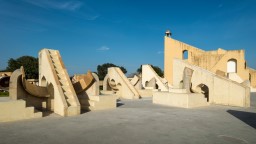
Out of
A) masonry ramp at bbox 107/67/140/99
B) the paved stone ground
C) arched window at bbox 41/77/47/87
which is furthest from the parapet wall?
arched window at bbox 41/77/47/87

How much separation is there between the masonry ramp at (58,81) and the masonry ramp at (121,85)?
768 cm

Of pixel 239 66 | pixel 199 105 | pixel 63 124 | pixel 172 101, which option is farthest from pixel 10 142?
pixel 239 66

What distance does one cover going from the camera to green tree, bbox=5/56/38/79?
42125 millimetres

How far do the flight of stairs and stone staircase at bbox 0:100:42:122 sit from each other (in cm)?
145

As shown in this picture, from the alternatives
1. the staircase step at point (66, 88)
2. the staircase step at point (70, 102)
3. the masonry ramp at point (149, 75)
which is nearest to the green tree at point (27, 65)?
the masonry ramp at point (149, 75)

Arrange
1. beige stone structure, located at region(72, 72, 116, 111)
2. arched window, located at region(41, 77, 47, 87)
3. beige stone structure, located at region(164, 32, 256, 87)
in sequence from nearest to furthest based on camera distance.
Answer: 1. beige stone structure, located at region(72, 72, 116, 111)
2. arched window, located at region(41, 77, 47, 87)
3. beige stone structure, located at region(164, 32, 256, 87)

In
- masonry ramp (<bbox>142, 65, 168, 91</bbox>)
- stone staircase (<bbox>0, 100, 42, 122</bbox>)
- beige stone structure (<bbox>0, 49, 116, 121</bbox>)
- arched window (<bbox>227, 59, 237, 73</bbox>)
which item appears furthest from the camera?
arched window (<bbox>227, 59, 237, 73</bbox>)

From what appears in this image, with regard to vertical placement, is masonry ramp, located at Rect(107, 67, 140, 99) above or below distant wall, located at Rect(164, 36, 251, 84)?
below

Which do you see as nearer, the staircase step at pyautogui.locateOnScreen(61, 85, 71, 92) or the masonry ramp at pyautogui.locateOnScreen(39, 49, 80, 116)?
the masonry ramp at pyautogui.locateOnScreen(39, 49, 80, 116)

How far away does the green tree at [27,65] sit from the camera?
4212 cm

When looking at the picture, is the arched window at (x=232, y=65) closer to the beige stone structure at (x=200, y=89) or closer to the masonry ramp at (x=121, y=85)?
the beige stone structure at (x=200, y=89)

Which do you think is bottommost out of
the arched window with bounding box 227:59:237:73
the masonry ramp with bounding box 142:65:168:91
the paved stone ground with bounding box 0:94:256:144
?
the paved stone ground with bounding box 0:94:256:144

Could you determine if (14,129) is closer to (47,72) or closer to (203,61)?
(47,72)

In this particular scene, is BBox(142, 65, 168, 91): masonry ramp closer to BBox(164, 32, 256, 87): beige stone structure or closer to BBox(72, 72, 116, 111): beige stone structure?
BBox(164, 32, 256, 87): beige stone structure
